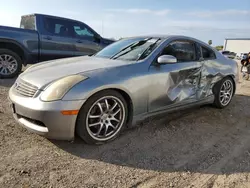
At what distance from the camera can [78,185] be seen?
8.00 feet

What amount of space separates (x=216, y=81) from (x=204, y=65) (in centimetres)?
54

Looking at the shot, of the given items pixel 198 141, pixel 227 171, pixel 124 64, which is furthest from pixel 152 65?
pixel 227 171

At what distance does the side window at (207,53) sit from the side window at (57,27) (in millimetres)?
4829

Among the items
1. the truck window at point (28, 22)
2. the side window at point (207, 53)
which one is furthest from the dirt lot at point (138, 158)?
the truck window at point (28, 22)

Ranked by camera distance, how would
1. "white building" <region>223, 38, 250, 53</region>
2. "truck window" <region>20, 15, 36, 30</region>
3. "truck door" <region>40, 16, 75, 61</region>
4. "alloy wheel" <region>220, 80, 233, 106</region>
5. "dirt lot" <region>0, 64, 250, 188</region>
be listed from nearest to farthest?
"dirt lot" <region>0, 64, 250, 188</region> < "alloy wheel" <region>220, 80, 233, 106</region> < "truck door" <region>40, 16, 75, 61</region> < "truck window" <region>20, 15, 36, 30</region> < "white building" <region>223, 38, 250, 53</region>

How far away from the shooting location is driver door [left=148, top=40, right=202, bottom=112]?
3.69 meters

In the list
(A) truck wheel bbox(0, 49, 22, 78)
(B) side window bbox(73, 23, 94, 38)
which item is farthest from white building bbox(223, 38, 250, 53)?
(A) truck wheel bbox(0, 49, 22, 78)

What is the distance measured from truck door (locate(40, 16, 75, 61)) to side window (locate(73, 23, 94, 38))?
20cm

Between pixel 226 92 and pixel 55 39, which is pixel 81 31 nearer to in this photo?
pixel 55 39

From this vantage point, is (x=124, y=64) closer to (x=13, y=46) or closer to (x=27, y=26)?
(x=13, y=46)

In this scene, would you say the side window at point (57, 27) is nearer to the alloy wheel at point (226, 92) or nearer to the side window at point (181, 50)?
the side window at point (181, 50)

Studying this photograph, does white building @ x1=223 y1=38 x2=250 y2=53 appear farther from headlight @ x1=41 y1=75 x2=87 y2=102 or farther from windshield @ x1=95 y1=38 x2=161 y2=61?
headlight @ x1=41 y1=75 x2=87 y2=102

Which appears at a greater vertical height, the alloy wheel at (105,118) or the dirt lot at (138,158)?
the alloy wheel at (105,118)

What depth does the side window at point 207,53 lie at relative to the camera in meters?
4.63
